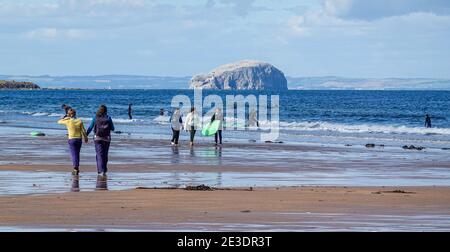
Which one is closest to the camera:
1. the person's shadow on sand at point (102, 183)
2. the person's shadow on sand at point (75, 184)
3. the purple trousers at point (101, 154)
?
the person's shadow on sand at point (75, 184)

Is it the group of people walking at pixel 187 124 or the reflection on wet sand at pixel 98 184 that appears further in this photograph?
the group of people walking at pixel 187 124

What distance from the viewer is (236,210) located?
52.7 feet

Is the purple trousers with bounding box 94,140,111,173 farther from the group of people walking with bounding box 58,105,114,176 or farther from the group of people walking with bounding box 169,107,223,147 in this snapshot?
the group of people walking with bounding box 169,107,223,147

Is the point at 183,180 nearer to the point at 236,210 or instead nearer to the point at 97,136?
the point at 97,136

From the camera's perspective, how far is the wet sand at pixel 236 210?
14.0 m

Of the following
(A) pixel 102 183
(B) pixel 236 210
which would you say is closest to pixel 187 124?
(A) pixel 102 183

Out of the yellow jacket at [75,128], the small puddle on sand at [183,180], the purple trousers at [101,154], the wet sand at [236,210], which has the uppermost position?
the yellow jacket at [75,128]

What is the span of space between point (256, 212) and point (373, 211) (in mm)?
2001

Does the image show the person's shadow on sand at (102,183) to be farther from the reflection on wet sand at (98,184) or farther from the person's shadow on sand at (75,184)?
the person's shadow on sand at (75,184)

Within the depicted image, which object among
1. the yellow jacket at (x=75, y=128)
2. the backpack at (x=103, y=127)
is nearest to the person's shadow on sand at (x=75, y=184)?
the yellow jacket at (x=75, y=128)

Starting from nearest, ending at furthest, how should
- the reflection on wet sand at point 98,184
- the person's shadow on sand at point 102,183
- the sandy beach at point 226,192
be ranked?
the sandy beach at point 226,192
the reflection on wet sand at point 98,184
the person's shadow on sand at point 102,183

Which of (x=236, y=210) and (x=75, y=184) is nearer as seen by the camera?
Result: (x=236, y=210)

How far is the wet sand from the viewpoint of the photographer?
14.0m
